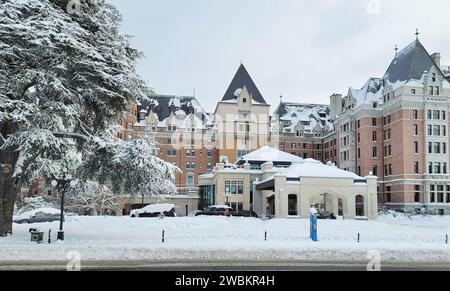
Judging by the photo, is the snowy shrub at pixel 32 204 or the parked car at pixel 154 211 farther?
the parked car at pixel 154 211

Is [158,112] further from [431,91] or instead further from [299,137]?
[431,91]

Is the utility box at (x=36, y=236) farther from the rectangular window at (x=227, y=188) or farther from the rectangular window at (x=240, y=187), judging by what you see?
the rectangular window at (x=240, y=187)

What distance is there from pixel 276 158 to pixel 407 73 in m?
21.5

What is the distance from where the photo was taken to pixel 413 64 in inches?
2223

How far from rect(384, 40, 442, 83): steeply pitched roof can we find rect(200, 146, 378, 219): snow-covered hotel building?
65.6 ft

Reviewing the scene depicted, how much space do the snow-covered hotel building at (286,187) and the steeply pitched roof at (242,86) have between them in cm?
1682

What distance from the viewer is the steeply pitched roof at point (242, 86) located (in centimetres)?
6762

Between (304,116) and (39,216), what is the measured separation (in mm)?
58777

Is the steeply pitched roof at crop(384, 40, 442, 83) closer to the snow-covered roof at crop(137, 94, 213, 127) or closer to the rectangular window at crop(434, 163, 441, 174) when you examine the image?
the rectangular window at crop(434, 163, 441, 174)

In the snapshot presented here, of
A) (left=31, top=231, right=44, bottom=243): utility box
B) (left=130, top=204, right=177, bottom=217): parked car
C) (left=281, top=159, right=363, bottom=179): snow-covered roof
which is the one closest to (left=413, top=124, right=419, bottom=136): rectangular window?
(left=281, top=159, right=363, bottom=179): snow-covered roof

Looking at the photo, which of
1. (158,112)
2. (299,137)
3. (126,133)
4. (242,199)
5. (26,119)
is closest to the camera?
(26,119)

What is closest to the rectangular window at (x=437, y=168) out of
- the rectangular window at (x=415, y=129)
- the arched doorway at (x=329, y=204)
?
the rectangular window at (x=415, y=129)
